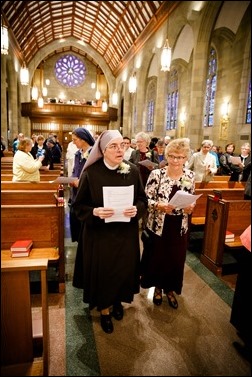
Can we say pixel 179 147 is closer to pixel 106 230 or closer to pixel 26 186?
pixel 106 230

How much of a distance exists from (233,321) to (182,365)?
733mm

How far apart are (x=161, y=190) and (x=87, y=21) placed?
363 cm

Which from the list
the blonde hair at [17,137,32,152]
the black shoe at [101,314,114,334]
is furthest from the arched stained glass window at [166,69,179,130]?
the black shoe at [101,314,114,334]

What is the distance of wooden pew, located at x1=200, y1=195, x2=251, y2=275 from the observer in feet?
11.3

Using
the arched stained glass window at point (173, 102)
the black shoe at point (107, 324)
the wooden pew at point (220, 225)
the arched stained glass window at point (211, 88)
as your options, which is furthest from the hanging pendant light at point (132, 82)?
the black shoe at point (107, 324)

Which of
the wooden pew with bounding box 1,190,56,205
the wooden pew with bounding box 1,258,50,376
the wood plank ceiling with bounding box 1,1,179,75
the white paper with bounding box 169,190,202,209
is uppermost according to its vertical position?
the wood plank ceiling with bounding box 1,1,179,75

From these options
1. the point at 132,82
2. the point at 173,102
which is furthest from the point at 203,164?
the point at 173,102

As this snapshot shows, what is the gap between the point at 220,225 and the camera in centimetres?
347

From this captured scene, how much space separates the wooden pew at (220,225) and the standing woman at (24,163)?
2.67m

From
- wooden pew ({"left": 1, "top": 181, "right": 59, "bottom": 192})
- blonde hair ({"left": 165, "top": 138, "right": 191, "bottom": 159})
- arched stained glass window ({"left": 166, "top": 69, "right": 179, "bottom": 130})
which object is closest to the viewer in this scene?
blonde hair ({"left": 165, "top": 138, "right": 191, "bottom": 159})

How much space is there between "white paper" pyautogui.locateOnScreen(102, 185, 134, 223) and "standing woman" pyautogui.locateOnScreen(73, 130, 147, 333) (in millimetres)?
28

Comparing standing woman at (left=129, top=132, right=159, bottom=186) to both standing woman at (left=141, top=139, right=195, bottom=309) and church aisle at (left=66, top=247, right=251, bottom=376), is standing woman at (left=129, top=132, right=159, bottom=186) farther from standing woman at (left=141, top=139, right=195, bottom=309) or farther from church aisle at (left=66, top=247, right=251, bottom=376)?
church aisle at (left=66, top=247, right=251, bottom=376)

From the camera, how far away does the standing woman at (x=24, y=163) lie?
3716 millimetres

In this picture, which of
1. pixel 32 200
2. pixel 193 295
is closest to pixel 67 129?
pixel 32 200
